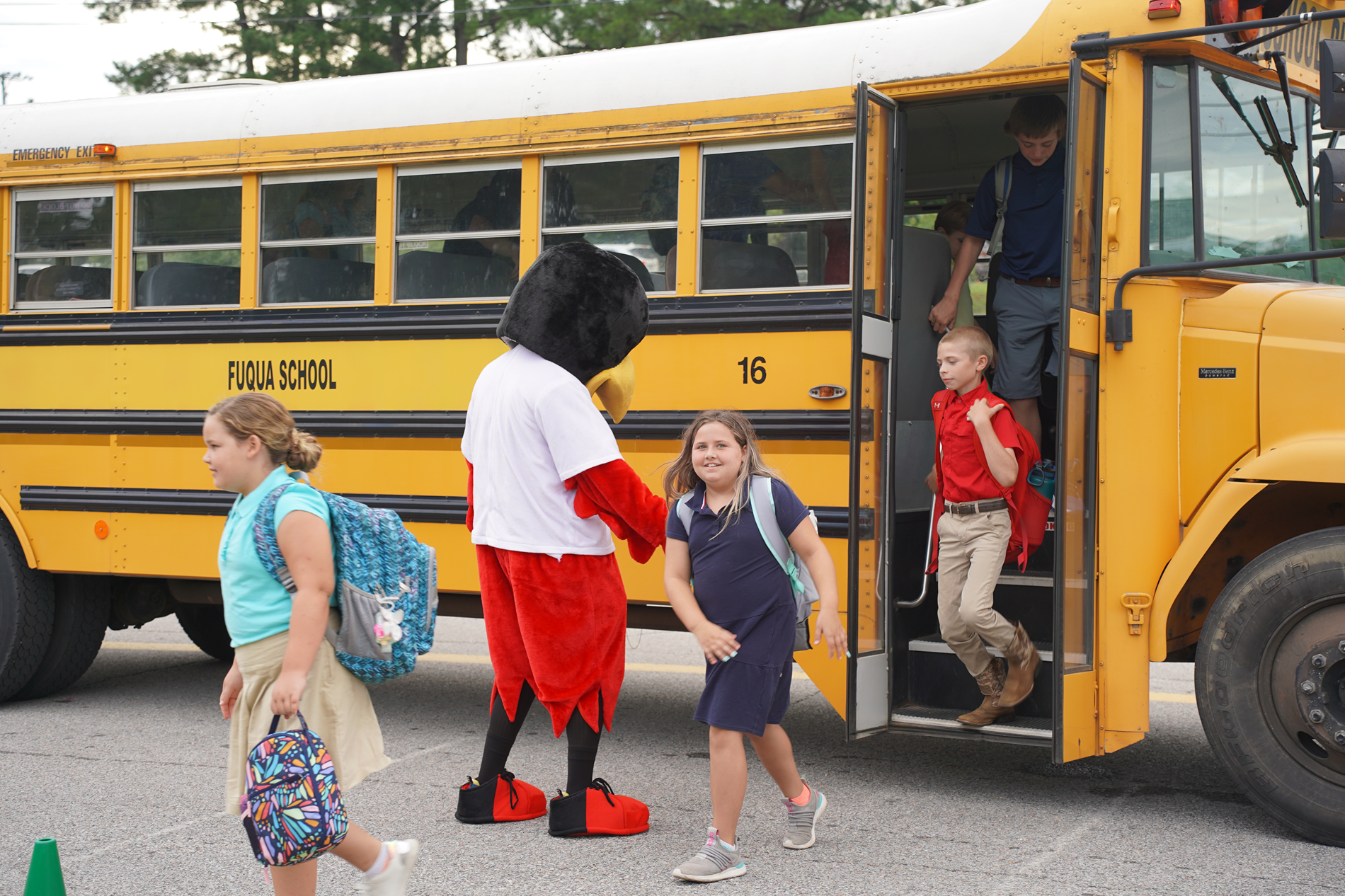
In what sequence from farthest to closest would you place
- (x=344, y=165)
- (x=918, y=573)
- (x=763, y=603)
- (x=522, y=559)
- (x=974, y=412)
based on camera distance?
(x=344, y=165), (x=918, y=573), (x=974, y=412), (x=522, y=559), (x=763, y=603)

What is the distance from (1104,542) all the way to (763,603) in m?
1.15

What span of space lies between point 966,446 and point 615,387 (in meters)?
1.15

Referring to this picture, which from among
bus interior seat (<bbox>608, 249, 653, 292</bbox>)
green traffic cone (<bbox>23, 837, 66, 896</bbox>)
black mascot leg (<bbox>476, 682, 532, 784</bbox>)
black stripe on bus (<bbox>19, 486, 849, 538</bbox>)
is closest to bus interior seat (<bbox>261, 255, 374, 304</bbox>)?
black stripe on bus (<bbox>19, 486, 849, 538</bbox>)

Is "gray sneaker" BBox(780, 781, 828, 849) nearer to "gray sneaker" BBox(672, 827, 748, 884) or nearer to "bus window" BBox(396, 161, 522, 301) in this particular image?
"gray sneaker" BBox(672, 827, 748, 884)

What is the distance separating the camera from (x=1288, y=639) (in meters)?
3.76

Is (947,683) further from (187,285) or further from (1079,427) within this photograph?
(187,285)

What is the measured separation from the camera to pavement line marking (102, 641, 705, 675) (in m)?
6.98

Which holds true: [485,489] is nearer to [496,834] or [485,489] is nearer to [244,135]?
[496,834]

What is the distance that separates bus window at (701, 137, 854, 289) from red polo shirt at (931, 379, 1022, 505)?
23.1 inches

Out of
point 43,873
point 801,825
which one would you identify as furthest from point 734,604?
point 43,873

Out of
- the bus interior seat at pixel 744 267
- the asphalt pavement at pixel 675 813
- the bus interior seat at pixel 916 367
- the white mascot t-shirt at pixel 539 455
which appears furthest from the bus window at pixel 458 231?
the asphalt pavement at pixel 675 813

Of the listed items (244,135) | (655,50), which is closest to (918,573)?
(655,50)

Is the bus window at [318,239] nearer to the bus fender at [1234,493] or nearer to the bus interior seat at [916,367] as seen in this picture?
the bus interior seat at [916,367]

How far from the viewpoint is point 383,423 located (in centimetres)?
515
